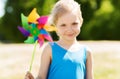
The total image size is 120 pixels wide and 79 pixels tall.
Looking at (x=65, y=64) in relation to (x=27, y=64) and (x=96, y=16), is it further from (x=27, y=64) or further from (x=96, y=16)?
(x=96, y=16)

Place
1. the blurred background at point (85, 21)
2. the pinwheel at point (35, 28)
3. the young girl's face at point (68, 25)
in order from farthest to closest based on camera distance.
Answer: the blurred background at point (85, 21) < the pinwheel at point (35, 28) < the young girl's face at point (68, 25)

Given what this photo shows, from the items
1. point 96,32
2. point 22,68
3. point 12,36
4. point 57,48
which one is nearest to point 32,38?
point 57,48

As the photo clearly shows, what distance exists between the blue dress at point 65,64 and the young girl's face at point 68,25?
5.8 inches

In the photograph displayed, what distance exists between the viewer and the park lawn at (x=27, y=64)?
32.3 ft

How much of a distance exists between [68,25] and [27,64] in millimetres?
7381

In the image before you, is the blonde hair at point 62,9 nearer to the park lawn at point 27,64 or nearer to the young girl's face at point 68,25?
the young girl's face at point 68,25

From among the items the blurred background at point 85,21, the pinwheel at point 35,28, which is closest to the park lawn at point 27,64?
the blurred background at point 85,21

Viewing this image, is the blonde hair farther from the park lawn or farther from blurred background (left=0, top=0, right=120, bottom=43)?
blurred background (left=0, top=0, right=120, bottom=43)

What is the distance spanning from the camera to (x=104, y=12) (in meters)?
29.2

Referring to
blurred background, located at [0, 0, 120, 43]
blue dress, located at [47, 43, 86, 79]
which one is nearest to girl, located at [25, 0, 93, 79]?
blue dress, located at [47, 43, 86, 79]

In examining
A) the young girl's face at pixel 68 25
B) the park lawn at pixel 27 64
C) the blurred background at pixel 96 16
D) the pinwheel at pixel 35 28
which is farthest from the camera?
the blurred background at pixel 96 16

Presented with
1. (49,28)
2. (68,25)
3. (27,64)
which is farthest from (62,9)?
(27,64)

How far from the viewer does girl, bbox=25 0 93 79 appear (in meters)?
4.63

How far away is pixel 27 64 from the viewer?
39.1ft
